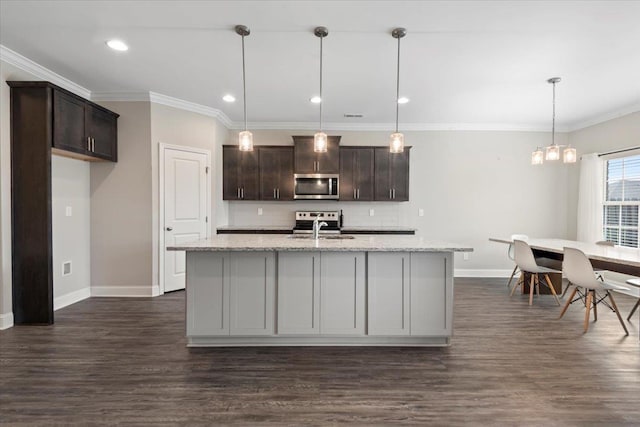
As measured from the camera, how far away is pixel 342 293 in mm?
2838

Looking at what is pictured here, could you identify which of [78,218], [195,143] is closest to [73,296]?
[78,218]

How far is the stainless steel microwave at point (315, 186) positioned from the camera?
544 centimetres

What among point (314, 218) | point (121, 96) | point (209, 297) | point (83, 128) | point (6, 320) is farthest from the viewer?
point (314, 218)

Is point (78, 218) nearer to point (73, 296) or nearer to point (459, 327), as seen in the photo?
point (73, 296)

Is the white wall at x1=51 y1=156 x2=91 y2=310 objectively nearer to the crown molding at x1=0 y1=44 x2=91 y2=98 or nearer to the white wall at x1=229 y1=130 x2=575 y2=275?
the crown molding at x1=0 y1=44 x2=91 y2=98

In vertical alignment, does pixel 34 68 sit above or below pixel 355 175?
above

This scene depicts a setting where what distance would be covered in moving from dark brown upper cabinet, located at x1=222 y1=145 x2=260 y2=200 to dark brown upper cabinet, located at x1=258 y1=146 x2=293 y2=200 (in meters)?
0.10

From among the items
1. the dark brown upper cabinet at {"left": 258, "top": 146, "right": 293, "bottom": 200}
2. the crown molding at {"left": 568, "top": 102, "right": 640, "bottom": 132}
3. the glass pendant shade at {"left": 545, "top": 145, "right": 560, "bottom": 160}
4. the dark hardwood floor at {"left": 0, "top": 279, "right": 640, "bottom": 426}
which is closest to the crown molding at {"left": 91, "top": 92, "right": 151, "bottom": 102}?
the dark brown upper cabinet at {"left": 258, "top": 146, "right": 293, "bottom": 200}

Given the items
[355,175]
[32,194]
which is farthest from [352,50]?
[32,194]

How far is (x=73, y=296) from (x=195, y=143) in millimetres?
2535

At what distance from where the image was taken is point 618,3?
2326 mm

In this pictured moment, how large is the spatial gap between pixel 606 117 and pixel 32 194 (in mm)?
7614

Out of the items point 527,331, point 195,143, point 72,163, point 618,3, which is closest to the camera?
point 618,3

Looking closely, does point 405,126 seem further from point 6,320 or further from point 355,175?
point 6,320
